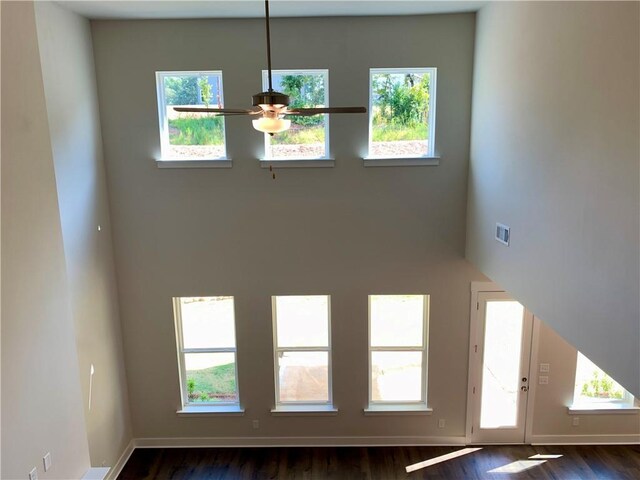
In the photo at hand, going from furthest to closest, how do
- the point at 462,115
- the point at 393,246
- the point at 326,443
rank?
the point at 326,443
the point at 393,246
the point at 462,115

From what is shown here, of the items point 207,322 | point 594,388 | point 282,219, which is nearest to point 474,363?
point 594,388

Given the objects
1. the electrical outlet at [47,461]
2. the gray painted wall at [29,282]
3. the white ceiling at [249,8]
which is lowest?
the electrical outlet at [47,461]

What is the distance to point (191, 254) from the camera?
203 inches

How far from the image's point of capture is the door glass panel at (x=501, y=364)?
17.7 feet

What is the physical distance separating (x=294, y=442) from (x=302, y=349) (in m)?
1.24

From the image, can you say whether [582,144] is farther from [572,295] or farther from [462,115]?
[462,115]

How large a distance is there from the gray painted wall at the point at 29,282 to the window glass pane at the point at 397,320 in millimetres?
3401

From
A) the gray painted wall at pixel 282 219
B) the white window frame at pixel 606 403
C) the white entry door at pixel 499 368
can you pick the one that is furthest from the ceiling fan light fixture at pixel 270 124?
the white window frame at pixel 606 403

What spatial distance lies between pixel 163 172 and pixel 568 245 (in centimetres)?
412

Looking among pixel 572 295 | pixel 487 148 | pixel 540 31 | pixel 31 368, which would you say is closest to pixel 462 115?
pixel 487 148

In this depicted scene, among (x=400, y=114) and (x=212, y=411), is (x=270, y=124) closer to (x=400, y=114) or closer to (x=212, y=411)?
(x=400, y=114)

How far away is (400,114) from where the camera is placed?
497 cm

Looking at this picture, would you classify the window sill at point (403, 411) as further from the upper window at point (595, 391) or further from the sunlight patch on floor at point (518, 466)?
the upper window at point (595, 391)

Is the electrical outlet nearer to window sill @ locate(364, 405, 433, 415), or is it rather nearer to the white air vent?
window sill @ locate(364, 405, 433, 415)
